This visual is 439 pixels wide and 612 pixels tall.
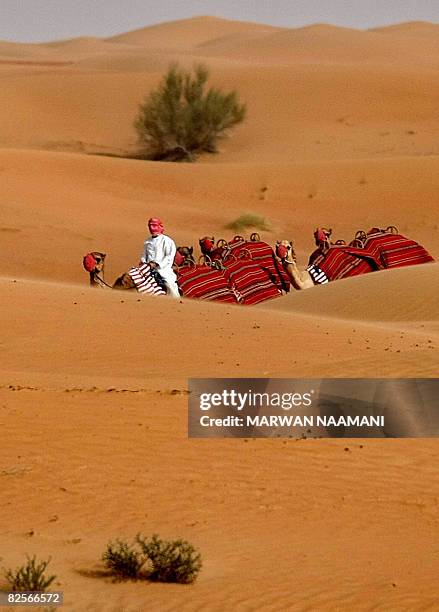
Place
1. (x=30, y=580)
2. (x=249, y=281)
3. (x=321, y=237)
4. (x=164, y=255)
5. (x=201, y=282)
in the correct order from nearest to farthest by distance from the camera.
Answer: (x=30, y=580), (x=164, y=255), (x=201, y=282), (x=249, y=281), (x=321, y=237)

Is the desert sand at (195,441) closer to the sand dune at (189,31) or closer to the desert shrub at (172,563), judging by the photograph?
the desert shrub at (172,563)

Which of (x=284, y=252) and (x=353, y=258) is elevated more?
(x=353, y=258)

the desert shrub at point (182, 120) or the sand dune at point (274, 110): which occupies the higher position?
the sand dune at point (274, 110)

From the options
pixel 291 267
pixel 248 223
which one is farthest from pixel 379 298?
pixel 248 223

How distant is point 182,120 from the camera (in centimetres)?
5188

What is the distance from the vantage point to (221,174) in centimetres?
4012

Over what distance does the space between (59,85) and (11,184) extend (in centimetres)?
3423

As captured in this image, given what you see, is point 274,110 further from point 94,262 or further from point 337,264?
point 94,262

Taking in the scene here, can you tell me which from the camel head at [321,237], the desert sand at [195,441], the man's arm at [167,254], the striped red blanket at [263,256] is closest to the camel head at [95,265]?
the desert sand at [195,441]

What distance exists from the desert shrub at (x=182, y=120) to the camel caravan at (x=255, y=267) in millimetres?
29346

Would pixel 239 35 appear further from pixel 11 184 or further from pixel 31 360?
pixel 31 360

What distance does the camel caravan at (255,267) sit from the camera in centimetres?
1975

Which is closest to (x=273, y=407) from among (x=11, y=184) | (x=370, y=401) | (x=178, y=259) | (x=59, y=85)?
(x=370, y=401)

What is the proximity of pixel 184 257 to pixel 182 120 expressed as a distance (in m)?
32.2
